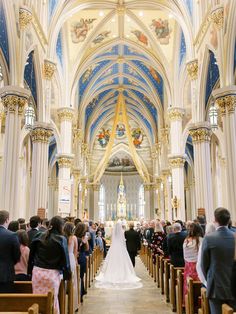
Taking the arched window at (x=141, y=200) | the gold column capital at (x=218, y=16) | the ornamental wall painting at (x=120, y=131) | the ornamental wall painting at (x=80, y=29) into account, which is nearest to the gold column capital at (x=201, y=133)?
the gold column capital at (x=218, y=16)

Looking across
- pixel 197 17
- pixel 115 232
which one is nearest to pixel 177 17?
pixel 197 17

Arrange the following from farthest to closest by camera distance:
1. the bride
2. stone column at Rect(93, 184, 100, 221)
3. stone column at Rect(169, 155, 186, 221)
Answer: stone column at Rect(93, 184, 100, 221) → stone column at Rect(169, 155, 186, 221) → the bride

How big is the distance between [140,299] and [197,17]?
1178 centimetres

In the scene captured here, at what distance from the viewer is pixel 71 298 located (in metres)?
5.95

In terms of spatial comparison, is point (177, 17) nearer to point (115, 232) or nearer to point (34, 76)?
point (34, 76)

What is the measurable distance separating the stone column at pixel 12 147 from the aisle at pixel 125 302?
3204 millimetres

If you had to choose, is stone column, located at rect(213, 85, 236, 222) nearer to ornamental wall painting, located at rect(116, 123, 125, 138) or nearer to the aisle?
the aisle

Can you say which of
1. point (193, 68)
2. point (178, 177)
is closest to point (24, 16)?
point (193, 68)

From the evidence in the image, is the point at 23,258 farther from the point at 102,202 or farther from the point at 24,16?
the point at 102,202

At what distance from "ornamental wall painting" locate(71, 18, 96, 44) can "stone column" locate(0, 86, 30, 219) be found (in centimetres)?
1018

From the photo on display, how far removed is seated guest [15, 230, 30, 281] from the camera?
A: 4.84m

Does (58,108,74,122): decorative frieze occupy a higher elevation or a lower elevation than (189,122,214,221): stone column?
higher

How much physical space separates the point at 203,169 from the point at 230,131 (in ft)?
12.2

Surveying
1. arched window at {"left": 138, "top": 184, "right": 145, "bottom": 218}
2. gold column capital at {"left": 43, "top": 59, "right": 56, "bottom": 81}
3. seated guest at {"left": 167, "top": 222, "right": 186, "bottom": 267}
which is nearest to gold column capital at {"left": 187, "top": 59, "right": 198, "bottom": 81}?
gold column capital at {"left": 43, "top": 59, "right": 56, "bottom": 81}
